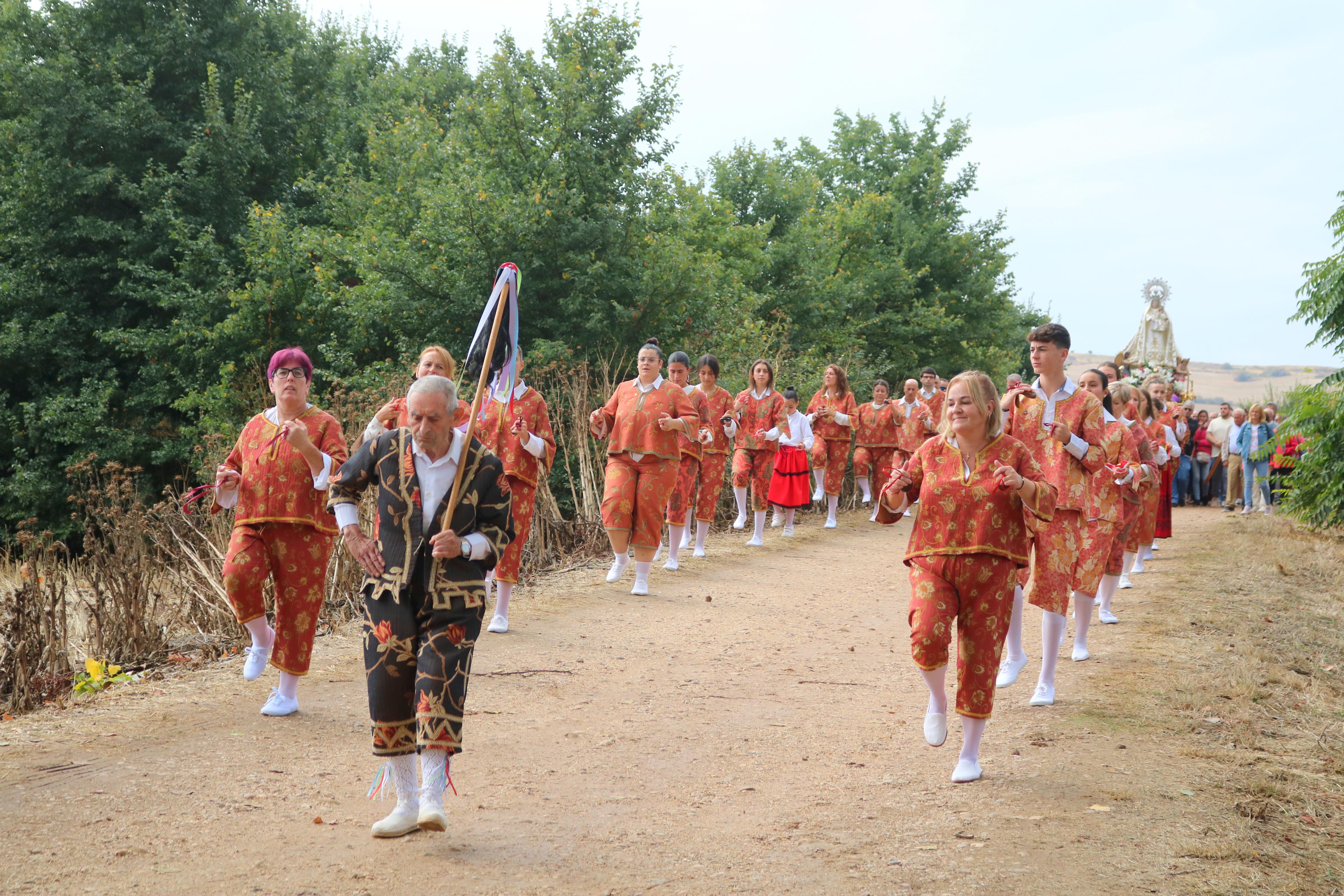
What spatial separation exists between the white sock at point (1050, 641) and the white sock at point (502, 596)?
3762mm

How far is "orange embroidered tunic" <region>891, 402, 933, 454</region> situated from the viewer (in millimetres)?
16359

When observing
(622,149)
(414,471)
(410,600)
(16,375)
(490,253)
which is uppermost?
(622,149)

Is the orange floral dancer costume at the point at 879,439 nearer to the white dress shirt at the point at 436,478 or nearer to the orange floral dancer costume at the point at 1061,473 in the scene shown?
the orange floral dancer costume at the point at 1061,473

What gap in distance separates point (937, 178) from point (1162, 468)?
79.0ft

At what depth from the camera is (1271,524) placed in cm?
1755

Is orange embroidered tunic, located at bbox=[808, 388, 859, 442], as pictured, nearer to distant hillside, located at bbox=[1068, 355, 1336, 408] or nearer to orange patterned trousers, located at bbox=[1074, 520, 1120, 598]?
orange patterned trousers, located at bbox=[1074, 520, 1120, 598]

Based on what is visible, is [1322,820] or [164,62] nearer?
[1322,820]

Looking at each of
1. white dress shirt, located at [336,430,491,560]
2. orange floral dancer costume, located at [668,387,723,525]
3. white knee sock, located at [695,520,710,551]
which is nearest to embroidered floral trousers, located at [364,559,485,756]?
white dress shirt, located at [336,430,491,560]

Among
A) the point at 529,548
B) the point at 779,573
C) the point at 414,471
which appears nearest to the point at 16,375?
the point at 529,548

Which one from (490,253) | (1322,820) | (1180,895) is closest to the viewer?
(1180,895)

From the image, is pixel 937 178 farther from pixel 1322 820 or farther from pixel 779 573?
pixel 1322 820

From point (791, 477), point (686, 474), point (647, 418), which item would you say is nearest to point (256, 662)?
point (647, 418)

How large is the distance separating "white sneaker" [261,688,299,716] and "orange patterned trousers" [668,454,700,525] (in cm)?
584

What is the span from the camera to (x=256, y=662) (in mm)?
6121
